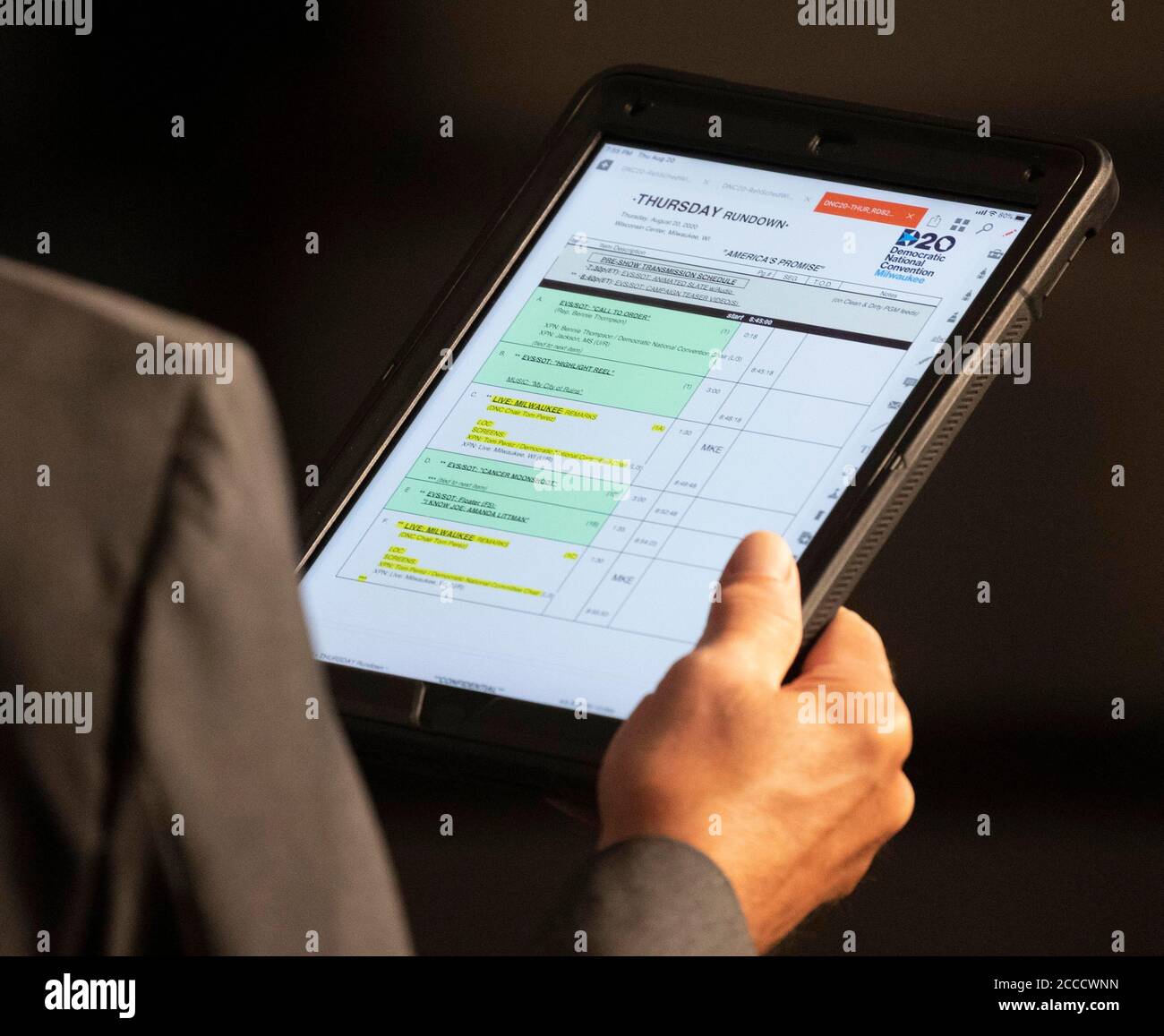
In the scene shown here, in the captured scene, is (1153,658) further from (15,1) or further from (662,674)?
(15,1)

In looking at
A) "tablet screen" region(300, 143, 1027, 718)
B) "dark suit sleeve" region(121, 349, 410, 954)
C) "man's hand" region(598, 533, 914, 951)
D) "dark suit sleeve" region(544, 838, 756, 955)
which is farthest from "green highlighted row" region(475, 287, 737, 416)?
"dark suit sleeve" region(121, 349, 410, 954)

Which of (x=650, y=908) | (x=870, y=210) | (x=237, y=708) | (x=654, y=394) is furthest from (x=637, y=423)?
(x=237, y=708)

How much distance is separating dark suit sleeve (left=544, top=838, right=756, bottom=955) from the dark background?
28 centimetres

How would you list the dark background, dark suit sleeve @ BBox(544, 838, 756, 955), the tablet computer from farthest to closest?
the dark background, the tablet computer, dark suit sleeve @ BBox(544, 838, 756, 955)

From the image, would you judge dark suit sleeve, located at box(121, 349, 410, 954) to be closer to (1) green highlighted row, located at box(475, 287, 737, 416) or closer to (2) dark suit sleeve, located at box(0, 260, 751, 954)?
(2) dark suit sleeve, located at box(0, 260, 751, 954)

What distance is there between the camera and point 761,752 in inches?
23.2

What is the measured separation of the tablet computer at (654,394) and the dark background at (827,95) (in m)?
0.24

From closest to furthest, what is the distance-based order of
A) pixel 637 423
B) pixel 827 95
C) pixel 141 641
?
pixel 141 641 → pixel 637 423 → pixel 827 95

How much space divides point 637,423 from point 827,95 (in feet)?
1.42

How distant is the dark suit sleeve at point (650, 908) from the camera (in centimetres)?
51

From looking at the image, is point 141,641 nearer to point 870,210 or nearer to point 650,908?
point 650,908

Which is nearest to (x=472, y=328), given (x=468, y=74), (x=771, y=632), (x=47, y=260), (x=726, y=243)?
(x=726, y=243)

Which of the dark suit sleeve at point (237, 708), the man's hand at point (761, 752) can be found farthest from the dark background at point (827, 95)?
the dark suit sleeve at point (237, 708)

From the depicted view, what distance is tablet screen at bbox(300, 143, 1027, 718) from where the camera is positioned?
670 mm
